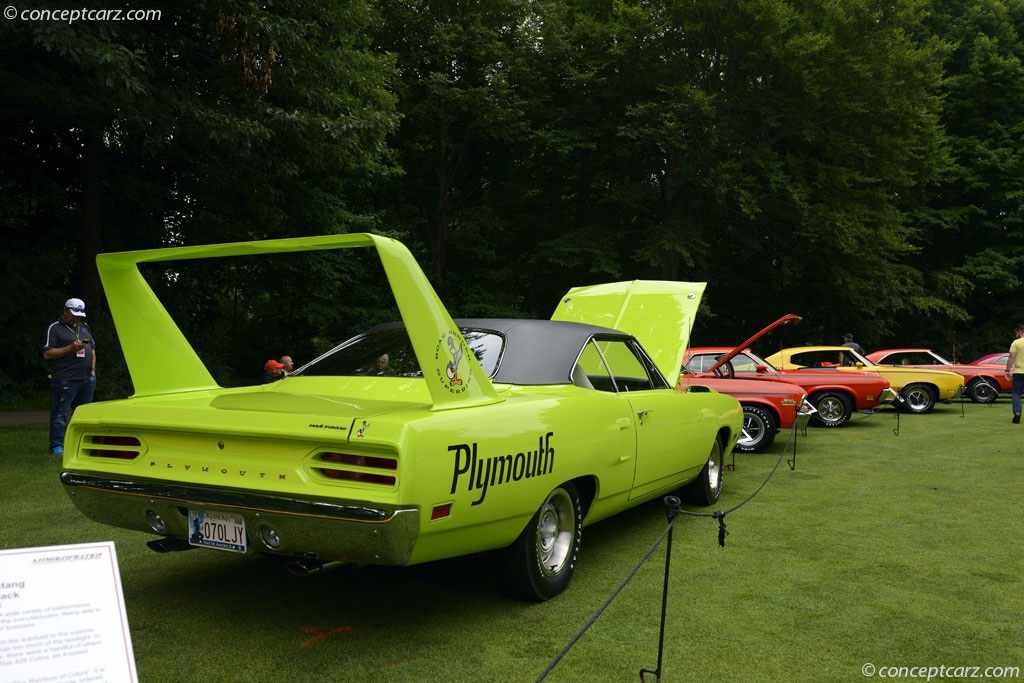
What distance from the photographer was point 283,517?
3492 millimetres

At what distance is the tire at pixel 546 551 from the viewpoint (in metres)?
4.26

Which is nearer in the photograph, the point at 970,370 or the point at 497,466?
the point at 497,466

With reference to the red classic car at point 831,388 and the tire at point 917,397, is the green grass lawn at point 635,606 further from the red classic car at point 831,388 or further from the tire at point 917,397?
the tire at point 917,397

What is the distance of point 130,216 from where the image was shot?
17.4 meters

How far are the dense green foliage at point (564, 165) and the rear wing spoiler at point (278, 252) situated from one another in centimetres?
848

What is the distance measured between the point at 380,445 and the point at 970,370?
19.7m

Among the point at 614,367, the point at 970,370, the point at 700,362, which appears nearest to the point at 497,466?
the point at 614,367

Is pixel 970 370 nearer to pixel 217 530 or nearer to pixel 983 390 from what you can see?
pixel 983 390

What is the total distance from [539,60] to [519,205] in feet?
14.6

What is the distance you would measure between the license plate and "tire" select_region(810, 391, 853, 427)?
12.2 meters

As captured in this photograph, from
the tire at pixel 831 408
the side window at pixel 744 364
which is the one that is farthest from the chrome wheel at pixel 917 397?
the side window at pixel 744 364

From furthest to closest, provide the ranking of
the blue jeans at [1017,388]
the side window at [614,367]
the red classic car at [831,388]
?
the blue jeans at [1017,388] < the red classic car at [831,388] < the side window at [614,367]

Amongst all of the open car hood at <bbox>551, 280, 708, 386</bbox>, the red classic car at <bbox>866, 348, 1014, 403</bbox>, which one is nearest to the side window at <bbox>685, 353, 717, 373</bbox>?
the open car hood at <bbox>551, 280, 708, 386</bbox>

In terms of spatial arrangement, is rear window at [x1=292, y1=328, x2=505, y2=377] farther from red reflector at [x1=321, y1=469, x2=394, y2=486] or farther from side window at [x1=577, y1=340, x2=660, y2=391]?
red reflector at [x1=321, y1=469, x2=394, y2=486]
